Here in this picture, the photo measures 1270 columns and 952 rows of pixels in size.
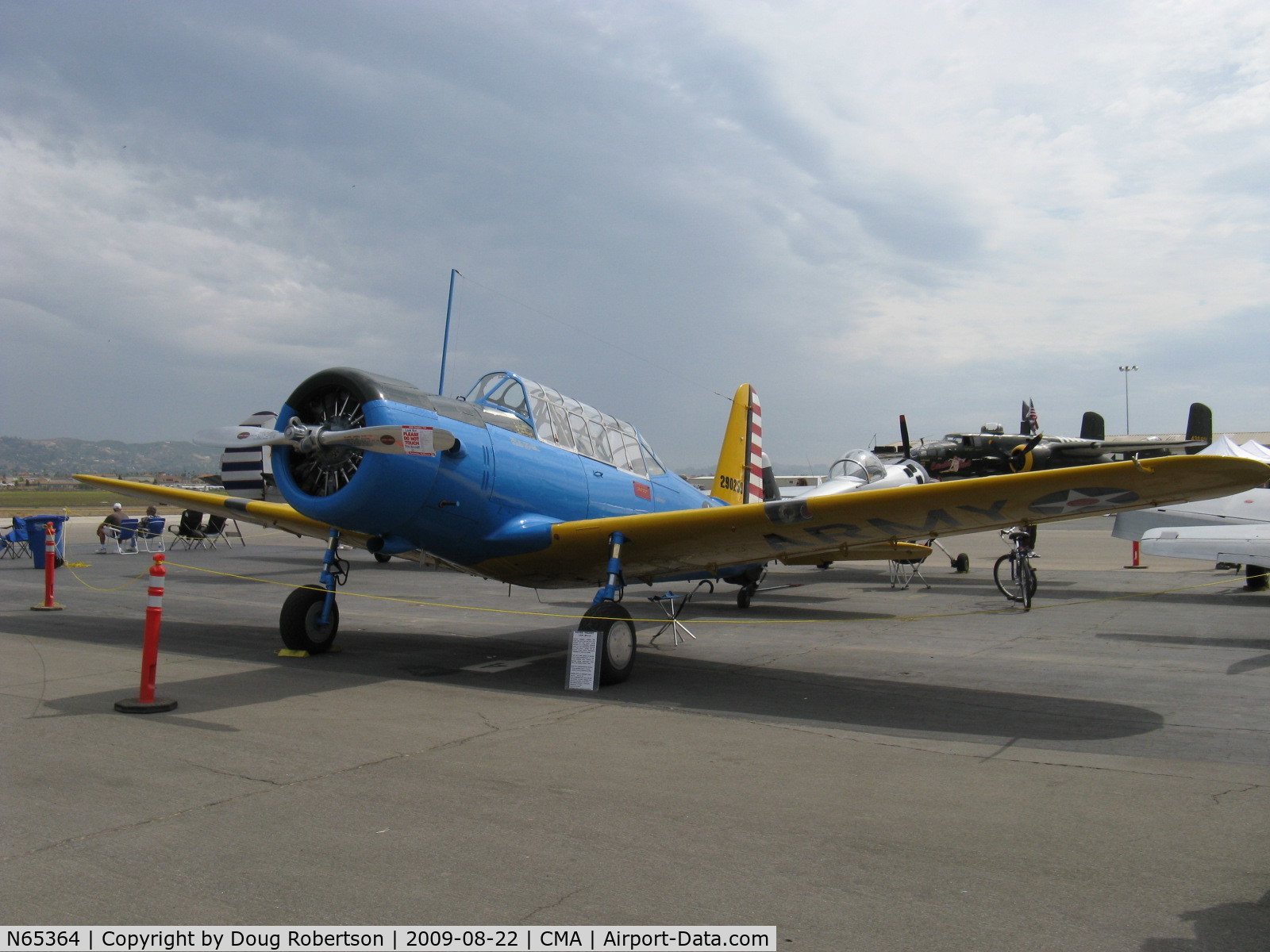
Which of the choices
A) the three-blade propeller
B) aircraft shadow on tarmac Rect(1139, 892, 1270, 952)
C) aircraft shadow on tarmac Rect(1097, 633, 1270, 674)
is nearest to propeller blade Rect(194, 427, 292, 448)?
the three-blade propeller

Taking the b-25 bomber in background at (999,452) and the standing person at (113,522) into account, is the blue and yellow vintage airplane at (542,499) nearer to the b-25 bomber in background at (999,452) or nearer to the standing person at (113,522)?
the standing person at (113,522)

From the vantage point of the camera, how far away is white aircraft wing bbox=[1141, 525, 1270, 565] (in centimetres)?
1070

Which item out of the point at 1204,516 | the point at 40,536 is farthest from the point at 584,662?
the point at 40,536

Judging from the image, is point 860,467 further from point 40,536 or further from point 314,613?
point 40,536

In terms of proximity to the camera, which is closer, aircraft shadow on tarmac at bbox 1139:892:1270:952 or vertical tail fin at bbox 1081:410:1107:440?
aircraft shadow on tarmac at bbox 1139:892:1270:952

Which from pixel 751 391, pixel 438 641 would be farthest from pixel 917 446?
pixel 438 641

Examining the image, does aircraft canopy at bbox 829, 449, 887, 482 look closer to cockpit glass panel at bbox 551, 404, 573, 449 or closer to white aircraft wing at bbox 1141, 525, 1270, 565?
white aircraft wing at bbox 1141, 525, 1270, 565

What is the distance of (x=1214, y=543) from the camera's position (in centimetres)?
1089

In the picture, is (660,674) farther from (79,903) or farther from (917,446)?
(917,446)

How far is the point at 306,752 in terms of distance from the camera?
466cm

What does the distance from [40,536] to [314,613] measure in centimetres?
1497

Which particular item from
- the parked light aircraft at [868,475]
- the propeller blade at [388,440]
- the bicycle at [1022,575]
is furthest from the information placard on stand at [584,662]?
the parked light aircraft at [868,475]

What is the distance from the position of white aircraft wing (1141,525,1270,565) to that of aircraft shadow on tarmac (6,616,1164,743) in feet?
19.8

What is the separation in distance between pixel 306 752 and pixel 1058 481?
505 cm
